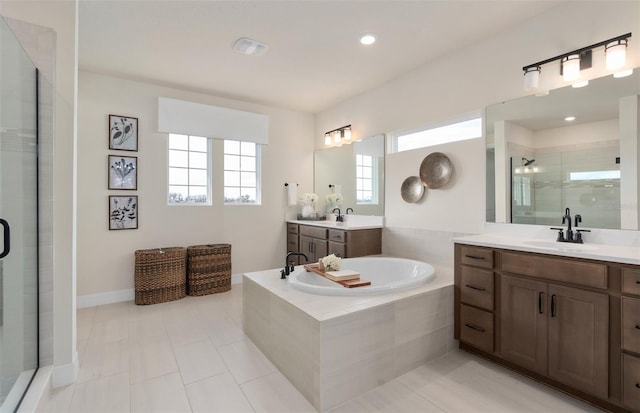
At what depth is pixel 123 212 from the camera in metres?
3.68

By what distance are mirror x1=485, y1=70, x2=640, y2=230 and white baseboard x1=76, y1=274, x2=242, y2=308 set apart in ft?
13.5

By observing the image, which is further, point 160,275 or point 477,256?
point 160,275

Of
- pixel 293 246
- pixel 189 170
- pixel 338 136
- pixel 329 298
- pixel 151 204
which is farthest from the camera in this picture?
pixel 293 246

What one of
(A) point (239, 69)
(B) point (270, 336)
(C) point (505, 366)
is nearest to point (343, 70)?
(A) point (239, 69)

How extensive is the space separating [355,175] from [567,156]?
2.43 metres

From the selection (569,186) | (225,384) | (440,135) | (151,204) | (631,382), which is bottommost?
(225,384)

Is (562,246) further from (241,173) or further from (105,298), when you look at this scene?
(105,298)

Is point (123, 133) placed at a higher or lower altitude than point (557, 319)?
higher

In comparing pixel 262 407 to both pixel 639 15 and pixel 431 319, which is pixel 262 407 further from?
pixel 639 15

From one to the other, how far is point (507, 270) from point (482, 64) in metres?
1.91

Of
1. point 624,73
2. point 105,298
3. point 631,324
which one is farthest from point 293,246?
point 624,73

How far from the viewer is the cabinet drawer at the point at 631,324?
62.5 inches

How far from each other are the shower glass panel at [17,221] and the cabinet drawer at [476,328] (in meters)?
2.80

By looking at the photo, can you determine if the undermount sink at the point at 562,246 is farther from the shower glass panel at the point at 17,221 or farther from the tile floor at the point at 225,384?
the shower glass panel at the point at 17,221
